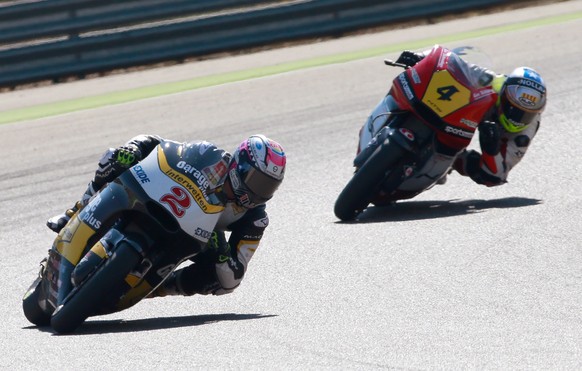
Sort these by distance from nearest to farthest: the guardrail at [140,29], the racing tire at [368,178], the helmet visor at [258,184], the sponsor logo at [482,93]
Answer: the helmet visor at [258,184] → the racing tire at [368,178] → the sponsor logo at [482,93] → the guardrail at [140,29]

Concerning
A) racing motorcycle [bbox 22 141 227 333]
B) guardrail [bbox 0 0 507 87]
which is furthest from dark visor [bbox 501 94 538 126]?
guardrail [bbox 0 0 507 87]

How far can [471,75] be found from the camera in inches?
390

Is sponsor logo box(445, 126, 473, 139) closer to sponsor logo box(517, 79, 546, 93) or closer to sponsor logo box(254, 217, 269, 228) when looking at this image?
sponsor logo box(517, 79, 546, 93)

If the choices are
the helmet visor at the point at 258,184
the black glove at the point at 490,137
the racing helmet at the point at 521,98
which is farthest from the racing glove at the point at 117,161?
the racing helmet at the point at 521,98

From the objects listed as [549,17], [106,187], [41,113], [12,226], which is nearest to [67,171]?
[12,226]

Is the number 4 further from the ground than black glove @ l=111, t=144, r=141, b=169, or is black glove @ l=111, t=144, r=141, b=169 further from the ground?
black glove @ l=111, t=144, r=141, b=169

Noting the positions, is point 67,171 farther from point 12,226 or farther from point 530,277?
point 530,277

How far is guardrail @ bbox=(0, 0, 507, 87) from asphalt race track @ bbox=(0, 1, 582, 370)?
2.29ft

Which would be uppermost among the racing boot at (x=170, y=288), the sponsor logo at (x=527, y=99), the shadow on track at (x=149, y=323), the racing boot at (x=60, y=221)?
the racing boot at (x=60, y=221)

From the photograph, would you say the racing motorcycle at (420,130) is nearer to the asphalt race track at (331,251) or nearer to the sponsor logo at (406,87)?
the sponsor logo at (406,87)

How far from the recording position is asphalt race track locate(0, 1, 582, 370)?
5.75 meters

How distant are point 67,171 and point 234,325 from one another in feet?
19.9

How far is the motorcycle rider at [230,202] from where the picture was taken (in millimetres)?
6836

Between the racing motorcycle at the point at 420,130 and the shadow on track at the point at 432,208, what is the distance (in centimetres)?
13
